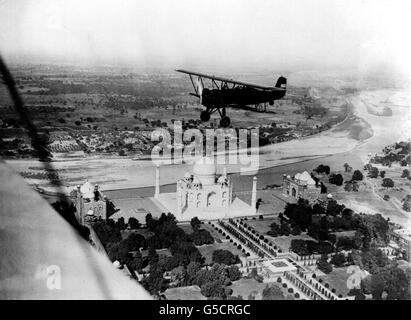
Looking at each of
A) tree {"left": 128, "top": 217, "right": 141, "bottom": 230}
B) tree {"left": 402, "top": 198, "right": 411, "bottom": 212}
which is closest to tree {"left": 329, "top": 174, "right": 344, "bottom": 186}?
tree {"left": 402, "top": 198, "right": 411, "bottom": 212}

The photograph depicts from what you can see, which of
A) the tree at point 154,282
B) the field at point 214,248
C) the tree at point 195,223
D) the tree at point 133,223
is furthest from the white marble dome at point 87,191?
the tree at point 154,282

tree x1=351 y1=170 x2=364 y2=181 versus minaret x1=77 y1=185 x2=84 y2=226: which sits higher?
minaret x1=77 y1=185 x2=84 y2=226

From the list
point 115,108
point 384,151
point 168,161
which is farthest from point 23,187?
point 384,151

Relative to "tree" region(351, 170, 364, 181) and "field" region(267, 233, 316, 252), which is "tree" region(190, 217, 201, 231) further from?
"tree" region(351, 170, 364, 181)

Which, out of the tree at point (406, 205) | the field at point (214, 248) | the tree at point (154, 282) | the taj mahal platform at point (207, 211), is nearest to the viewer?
the tree at point (154, 282)

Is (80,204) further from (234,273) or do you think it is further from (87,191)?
(234,273)

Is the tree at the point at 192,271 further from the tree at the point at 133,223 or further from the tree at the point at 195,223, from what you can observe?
the tree at the point at 133,223

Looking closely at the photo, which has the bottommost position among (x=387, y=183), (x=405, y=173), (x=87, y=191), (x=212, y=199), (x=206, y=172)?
(x=405, y=173)

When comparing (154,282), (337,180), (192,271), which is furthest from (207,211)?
(337,180)
